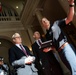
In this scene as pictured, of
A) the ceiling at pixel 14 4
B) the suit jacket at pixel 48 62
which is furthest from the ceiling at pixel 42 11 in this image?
the suit jacket at pixel 48 62

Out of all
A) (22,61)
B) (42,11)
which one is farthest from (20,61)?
(42,11)

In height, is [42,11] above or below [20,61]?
above

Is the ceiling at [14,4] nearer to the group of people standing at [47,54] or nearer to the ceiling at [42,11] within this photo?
the ceiling at [42,11]

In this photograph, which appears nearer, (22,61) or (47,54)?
(22,61)

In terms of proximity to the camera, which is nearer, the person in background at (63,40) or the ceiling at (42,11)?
the person in background at (63,40)

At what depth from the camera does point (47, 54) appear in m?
3.80

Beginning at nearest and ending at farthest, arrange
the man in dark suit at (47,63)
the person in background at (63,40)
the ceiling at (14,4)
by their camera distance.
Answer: the person in background at (63,40)
the man in dark suit at (47,63)
the ceiling at (14,4)

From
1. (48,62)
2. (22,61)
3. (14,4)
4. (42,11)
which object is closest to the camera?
(22,61)

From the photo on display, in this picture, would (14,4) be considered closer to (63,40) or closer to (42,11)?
(42,11)

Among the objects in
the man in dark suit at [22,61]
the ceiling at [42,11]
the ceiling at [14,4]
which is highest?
the ceiling at [14,4]

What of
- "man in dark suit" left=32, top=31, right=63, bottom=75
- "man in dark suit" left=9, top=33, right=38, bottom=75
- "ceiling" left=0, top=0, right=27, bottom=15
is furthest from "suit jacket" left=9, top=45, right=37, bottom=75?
"ceiling" left=0, top=0, right=27, bottom=15

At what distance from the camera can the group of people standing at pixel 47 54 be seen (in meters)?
3.15

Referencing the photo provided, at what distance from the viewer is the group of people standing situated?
10.3 ft

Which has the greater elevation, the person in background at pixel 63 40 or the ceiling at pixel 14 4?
the ceiling at pixel 14 4
